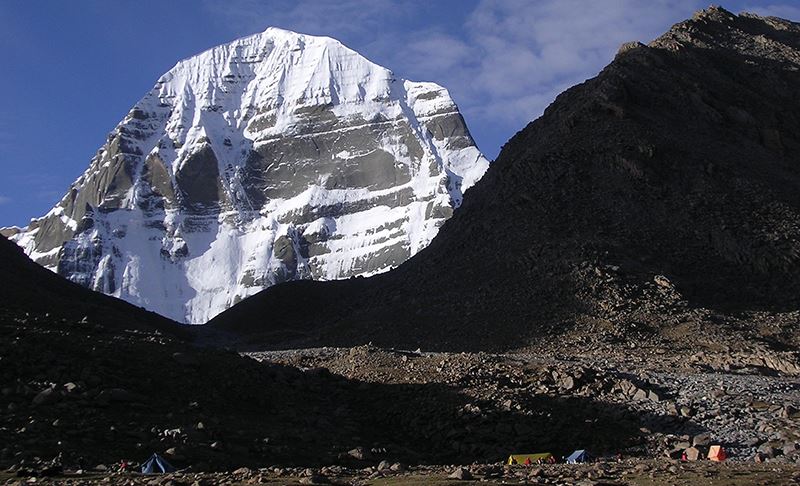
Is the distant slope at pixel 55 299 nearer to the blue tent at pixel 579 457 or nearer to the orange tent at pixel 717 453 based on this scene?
the blue tent at pixel 579 457

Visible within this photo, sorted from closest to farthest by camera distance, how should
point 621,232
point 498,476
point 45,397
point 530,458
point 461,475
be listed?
1. point 461,475
2. point 498,476
3. point 45,397
4. point 530,458
5. point 621,232

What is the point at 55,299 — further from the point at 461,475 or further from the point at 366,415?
the point at 461,475

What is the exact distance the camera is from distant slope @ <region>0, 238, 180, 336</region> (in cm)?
6461

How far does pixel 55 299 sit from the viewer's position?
2744 inches

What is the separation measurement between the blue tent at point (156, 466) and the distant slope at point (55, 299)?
36.8 m

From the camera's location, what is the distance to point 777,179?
77.1 m

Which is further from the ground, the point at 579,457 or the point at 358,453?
the point at 358,453

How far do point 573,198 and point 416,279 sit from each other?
511 inches

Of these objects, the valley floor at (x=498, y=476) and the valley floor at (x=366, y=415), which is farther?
the valley floor at (x=366, y=415)

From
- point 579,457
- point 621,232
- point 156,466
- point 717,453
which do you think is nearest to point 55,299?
point 621,232

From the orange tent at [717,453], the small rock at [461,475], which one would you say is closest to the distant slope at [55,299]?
the orange tent at [717,453]

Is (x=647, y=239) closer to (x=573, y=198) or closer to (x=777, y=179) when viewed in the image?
(x=573, y=198)

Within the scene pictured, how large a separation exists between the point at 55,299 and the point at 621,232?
3909 centimetres

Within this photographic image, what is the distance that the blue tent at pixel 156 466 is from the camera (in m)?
22.1
